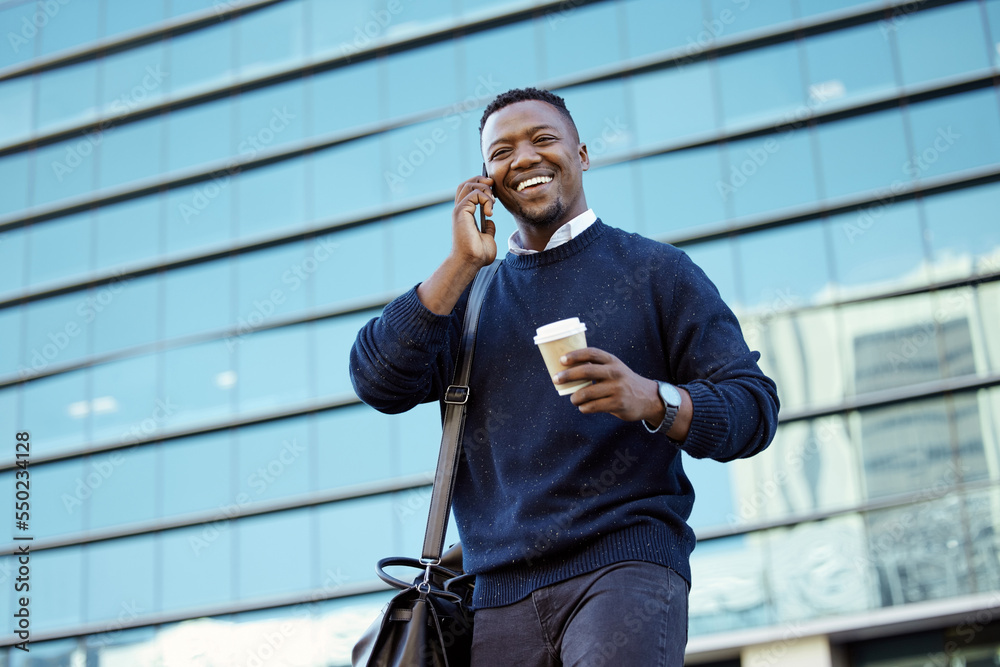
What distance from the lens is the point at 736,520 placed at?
561 inches

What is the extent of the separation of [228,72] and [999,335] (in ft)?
44.7

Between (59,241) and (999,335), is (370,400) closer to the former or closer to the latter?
(999,335)

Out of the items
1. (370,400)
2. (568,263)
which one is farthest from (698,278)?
(370,400)

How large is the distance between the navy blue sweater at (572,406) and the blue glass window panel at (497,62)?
14.9m

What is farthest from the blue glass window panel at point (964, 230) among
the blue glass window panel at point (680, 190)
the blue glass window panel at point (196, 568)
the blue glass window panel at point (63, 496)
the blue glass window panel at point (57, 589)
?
the blue glass window panel at point (57, 589)

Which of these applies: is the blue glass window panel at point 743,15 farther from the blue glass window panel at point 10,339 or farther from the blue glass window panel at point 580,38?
the blue glass window panel at point 10,339

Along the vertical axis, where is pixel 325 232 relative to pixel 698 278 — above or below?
above

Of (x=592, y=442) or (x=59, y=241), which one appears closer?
(x=592, y=442)

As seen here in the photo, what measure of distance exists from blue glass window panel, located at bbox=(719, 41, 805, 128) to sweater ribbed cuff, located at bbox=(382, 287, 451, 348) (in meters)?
14.3

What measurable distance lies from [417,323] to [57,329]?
18814 mm

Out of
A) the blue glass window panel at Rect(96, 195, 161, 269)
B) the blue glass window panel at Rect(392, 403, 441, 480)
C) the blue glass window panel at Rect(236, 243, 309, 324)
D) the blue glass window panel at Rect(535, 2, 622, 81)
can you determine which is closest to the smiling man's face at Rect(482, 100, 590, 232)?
the blue glass window panel at Rect(392, 403, 441, 480)

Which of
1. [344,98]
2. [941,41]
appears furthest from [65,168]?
[941,41]

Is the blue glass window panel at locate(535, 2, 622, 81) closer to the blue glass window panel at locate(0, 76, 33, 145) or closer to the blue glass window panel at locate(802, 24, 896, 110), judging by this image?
the blue glass window panel at locate(802, 24, 896, 110)

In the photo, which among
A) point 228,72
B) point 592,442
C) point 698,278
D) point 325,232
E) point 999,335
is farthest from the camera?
point 228,72
